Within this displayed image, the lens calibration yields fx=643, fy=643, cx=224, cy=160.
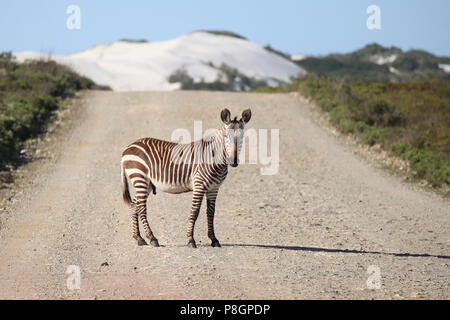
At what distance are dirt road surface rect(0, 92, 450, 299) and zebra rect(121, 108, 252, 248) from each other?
1.75 ft

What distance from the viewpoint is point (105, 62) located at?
251 ft

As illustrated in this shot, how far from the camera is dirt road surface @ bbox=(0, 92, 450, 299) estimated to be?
7.70 metres

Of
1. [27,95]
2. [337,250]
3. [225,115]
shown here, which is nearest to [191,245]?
[225,115]

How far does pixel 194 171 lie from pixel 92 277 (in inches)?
96.9

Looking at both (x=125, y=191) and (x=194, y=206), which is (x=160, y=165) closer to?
(x=194, y=206)

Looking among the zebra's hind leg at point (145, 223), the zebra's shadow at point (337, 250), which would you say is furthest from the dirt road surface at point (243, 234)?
the zebra's hind leg at point (145, 223)

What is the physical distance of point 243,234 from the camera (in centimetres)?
1109

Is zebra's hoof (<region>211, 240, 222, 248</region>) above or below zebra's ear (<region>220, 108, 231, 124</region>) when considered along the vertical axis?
below

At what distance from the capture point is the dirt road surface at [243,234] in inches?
303

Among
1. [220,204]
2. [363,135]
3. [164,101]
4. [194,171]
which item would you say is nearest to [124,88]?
[164,101]

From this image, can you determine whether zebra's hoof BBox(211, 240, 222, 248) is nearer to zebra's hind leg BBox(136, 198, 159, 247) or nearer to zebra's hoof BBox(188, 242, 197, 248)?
zebra's hoof BBox(188, 242, 197, 248)

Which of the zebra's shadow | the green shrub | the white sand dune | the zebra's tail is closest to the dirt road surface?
the zebra's shadow

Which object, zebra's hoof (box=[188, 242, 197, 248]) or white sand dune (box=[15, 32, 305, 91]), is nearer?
zebra's hoof (box=[188, 242, 197, 248])

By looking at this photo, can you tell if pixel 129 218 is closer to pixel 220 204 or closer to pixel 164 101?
pixel 220 204
